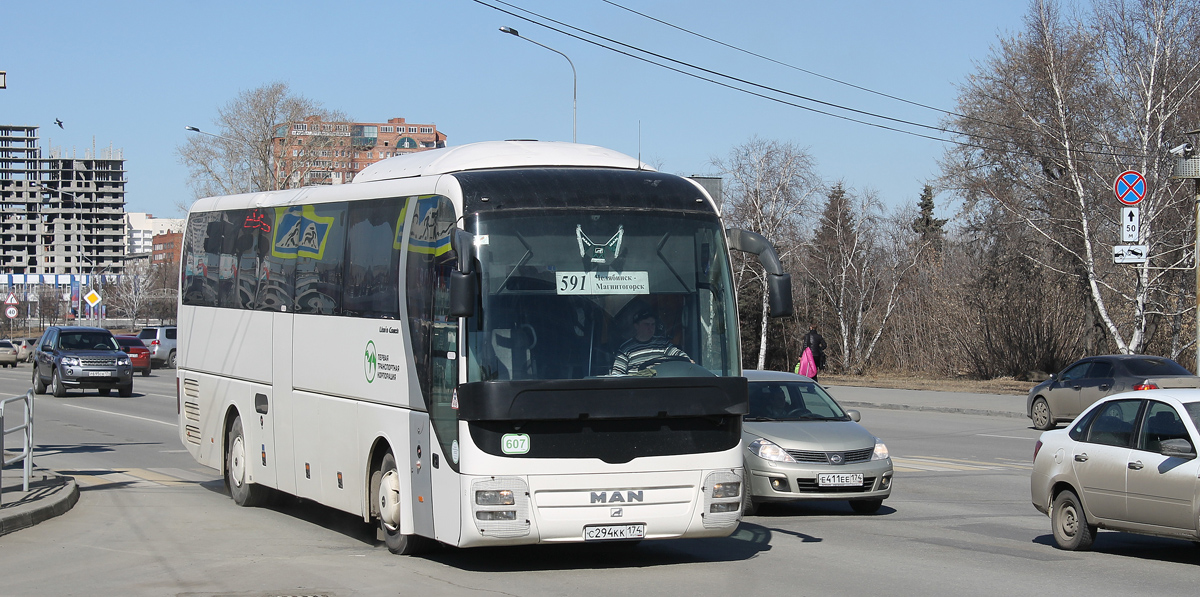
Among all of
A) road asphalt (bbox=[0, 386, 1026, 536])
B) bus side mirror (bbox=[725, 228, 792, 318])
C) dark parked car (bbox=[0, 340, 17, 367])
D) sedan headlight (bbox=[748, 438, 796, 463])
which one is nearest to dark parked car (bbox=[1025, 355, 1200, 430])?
road asphalt (bbox=[0, 386, 1026, 536])

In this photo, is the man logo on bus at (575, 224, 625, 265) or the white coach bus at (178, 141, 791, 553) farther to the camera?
the man logo on bus at (575, 224, 625, 265)

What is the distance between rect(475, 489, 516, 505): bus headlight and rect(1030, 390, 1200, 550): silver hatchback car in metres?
5.00

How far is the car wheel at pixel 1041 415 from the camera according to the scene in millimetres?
24375

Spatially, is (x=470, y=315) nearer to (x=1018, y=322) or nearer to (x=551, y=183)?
(x=551, y=183)

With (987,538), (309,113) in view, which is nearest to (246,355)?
(987,538)

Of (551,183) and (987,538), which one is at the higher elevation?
(551,183)

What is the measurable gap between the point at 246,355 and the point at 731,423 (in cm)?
630

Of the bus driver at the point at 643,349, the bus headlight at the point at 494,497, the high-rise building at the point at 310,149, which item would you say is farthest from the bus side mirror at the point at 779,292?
the high-rise building at the point at 310,149

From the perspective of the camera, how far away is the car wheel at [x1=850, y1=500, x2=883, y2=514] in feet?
41.5

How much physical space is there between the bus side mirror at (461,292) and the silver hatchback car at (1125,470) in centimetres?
551

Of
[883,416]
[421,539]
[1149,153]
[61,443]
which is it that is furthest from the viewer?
[1149,153]

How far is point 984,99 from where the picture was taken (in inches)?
1683

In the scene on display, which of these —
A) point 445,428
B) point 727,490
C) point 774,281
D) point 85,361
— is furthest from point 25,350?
point 774,281

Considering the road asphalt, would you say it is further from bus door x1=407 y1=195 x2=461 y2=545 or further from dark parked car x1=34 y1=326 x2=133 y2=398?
dark parked car x1=34 y1=326 x2=133 y2=398
